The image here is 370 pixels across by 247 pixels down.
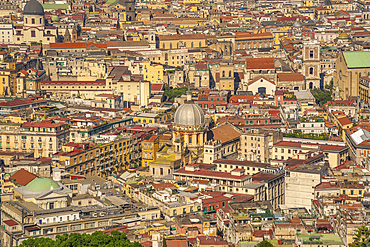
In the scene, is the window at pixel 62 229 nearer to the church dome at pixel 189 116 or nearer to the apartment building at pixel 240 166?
the apartment building at pixel 240 166

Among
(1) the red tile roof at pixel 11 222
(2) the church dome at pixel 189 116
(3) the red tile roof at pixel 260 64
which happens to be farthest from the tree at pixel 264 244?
(3) the red tile roof at pixel 260 64

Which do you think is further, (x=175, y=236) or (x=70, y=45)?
(x=70, y=45)

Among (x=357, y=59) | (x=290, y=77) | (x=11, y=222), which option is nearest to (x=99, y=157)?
(x=11, y=222)

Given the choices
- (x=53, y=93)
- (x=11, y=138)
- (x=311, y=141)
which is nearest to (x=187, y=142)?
(x=311, y=141)

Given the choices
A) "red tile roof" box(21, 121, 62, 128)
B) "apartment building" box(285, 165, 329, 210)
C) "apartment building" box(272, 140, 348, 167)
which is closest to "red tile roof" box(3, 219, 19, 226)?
"apartment building" box(285, 165, 329, 210)

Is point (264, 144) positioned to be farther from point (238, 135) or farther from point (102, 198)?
point (102, 198)

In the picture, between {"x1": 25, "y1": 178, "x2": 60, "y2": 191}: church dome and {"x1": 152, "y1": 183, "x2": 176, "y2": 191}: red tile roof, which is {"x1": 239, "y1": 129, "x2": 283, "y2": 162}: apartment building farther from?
{"x1": 25, "y1": 178, "x2": 60, "y2": 191}: church dome
